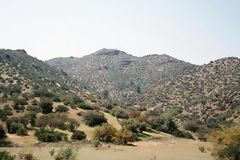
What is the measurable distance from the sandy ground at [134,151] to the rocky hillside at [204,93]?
43.1 meters

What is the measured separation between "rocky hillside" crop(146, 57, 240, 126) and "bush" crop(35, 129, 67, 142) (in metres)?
48.7

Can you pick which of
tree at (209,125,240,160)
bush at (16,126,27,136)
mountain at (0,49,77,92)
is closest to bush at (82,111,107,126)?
bush at (16,126,27,136)

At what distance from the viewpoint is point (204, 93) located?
137m

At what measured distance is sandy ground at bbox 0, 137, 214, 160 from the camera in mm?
50062

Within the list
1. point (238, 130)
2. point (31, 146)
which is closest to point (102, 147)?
point (31, 146)

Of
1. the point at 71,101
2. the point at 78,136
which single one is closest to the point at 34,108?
the point at 71,101

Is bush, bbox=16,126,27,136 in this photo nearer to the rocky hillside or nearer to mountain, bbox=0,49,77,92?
mountain, bbox=0,49,77,92

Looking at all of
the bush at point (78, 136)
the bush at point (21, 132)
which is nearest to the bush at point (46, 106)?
the bush at point (21, 132)

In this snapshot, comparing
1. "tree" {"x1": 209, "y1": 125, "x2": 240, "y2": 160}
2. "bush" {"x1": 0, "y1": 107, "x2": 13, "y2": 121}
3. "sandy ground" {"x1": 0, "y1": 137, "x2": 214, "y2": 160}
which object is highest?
"bush" {"x1": 0, "y1": 107, "x2": 13, "y2": 121}

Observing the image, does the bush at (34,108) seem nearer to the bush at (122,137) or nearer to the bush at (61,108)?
the bush at (61,108)

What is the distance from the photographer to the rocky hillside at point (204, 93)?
115 m

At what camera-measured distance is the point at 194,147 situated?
64.4 metres

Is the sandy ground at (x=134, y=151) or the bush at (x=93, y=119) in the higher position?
the bush at (x=93, y=119)

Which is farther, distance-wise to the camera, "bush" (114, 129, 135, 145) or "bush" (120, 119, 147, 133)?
"bush" (120, 119, 147, 133)
